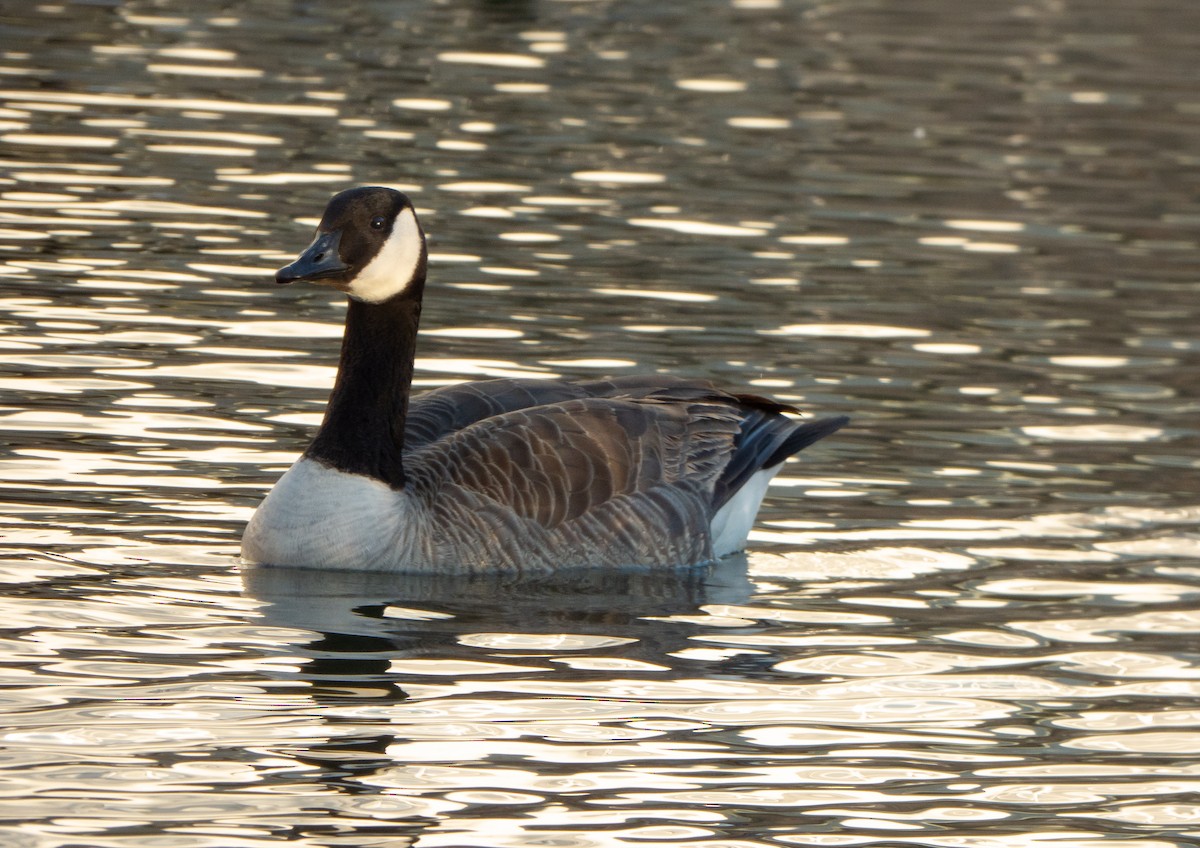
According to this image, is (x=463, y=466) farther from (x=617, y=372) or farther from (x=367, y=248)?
(x=617, y=372)

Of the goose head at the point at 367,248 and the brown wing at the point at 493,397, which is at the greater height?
the goose head at the point at 367,248

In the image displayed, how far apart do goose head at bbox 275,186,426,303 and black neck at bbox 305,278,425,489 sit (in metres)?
0.09

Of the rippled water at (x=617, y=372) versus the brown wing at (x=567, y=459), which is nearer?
the rippled water at (x=617, y=372)

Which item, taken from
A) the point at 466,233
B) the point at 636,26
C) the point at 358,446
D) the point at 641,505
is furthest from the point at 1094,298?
the point at 636,26

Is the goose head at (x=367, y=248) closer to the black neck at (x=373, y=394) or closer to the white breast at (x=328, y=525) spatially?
the black neck at (x=373, y=394)

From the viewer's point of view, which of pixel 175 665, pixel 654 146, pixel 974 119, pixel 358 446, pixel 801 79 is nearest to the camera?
pixel 175 665

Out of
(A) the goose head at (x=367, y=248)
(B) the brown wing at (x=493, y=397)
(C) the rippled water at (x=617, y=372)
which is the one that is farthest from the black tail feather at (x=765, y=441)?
(A) the goose head at (x=367, y=248)

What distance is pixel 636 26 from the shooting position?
2939cm

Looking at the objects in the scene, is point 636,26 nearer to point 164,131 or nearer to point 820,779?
point 164,131

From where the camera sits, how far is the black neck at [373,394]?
33.7 feet

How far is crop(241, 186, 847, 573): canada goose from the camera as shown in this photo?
10195 millimetres

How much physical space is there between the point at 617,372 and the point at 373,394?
362cm

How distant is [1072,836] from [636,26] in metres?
23.0

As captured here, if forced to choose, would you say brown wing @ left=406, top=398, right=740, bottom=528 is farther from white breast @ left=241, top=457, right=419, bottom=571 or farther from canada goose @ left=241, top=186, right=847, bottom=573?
white breast @ left=241, top=457, right=419, bottom=571
